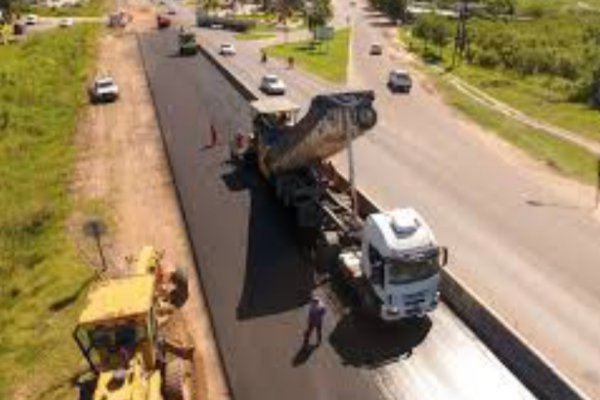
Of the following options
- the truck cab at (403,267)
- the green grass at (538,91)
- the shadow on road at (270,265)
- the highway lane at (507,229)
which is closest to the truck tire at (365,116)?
the truck cab at (403,267)

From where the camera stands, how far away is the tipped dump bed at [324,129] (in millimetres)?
28453

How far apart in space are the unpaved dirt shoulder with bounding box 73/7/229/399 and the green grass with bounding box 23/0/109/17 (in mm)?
77883

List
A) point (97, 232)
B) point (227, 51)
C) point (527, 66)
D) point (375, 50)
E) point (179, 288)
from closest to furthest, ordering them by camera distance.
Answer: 1. point (179, 288)
2. point (97, 232)
3. point (527, 66)
4. point (227, 51)
5. point (375, 50)

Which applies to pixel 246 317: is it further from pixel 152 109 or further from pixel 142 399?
pixel 152 109

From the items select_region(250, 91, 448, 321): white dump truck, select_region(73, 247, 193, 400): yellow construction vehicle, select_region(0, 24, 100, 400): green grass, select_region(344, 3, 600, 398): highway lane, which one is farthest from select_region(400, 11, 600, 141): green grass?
select_region(73, 247, 193, 400): yellow construction vehicle

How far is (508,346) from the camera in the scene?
76.4 feet

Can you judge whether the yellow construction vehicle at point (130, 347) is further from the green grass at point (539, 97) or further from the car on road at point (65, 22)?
the car on road at point (65, 22)

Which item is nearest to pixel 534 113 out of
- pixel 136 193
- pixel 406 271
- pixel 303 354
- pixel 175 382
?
pixel 136 193

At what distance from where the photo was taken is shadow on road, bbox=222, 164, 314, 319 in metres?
27.5

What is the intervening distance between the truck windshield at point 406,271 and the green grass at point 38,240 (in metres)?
10.4

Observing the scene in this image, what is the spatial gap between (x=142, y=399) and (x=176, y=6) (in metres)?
132

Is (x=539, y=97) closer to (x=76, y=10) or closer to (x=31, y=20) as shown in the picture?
(x=31, y=20)

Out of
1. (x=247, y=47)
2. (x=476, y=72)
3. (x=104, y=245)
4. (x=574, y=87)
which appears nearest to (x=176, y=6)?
(x=247, y=47)

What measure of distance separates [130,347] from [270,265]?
10386 millimetres
